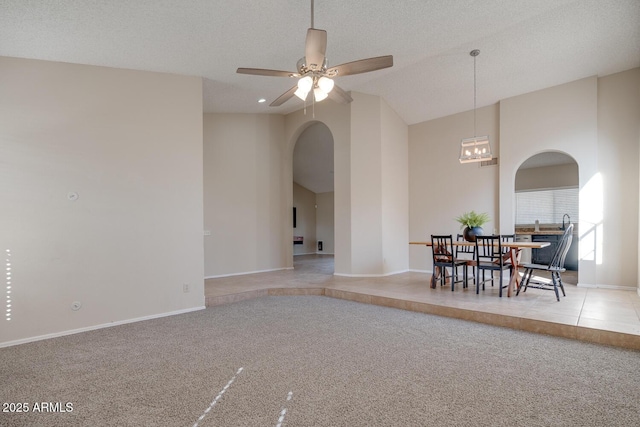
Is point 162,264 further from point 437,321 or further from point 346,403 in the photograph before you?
point 437,321

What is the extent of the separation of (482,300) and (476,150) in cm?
221

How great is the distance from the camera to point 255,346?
3.39 m

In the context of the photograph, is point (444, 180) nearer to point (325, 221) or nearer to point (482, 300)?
point (482, 300)

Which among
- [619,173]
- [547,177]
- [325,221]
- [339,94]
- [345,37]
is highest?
[345,37]

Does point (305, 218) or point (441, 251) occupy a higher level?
point (305, 218)

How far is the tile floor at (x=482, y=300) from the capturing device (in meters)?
3.53

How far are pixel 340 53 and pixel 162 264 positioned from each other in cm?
377

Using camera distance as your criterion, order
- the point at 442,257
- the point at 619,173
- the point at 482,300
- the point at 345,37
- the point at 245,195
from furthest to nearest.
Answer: the point at 245,195
the point at 442,257
the point at 619,173
the point at 482,300
the point at 345,37

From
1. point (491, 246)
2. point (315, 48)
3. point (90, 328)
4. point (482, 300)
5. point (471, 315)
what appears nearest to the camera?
point (315, 48)

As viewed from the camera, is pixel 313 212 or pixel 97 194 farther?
pixel 313 212

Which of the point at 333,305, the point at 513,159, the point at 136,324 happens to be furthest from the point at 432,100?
the point at 136,324

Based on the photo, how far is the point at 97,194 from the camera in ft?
13.5

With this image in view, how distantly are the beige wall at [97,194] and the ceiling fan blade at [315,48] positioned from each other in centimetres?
256

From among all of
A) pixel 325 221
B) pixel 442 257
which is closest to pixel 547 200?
pixel 442 257
